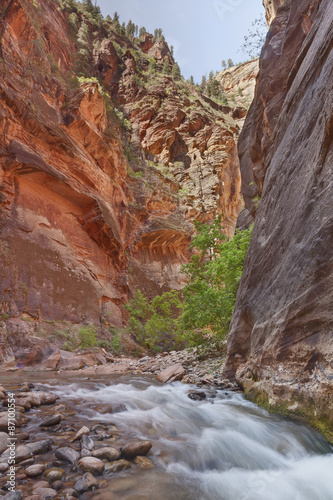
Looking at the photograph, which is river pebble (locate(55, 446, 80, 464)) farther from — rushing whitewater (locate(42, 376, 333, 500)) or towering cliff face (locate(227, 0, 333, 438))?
towering cliff face (locate(227, 0, 333, 438))

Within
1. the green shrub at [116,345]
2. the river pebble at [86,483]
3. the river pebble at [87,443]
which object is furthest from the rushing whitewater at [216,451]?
the green shrub at [116,345]

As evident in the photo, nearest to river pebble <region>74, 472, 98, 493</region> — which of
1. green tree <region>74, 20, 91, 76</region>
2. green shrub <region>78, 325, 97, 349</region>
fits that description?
green shrub <region>78, 325, 97, 349</region>

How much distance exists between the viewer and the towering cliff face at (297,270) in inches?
163

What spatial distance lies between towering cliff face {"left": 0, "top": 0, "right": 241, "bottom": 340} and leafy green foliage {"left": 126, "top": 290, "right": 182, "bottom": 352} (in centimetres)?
159

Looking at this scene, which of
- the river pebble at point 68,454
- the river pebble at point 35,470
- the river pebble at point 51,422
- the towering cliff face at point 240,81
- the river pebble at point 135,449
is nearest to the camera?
the river pebble at point 35,470

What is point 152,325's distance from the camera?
2325cm

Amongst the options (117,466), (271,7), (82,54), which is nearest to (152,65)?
(82,54)

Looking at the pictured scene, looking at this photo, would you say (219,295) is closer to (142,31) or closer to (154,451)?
(154,451)

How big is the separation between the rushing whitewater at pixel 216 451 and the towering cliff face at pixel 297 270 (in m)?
0.47

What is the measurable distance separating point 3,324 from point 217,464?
1230 cm

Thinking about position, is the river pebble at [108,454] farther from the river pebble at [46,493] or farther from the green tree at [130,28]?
the green tree at [130,28]

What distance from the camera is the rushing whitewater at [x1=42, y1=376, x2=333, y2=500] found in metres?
2.88

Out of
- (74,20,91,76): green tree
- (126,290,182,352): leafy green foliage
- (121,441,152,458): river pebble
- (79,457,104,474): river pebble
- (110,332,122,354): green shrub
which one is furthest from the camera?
(74,20,91,76): green tree

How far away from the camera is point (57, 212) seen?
18.7m
